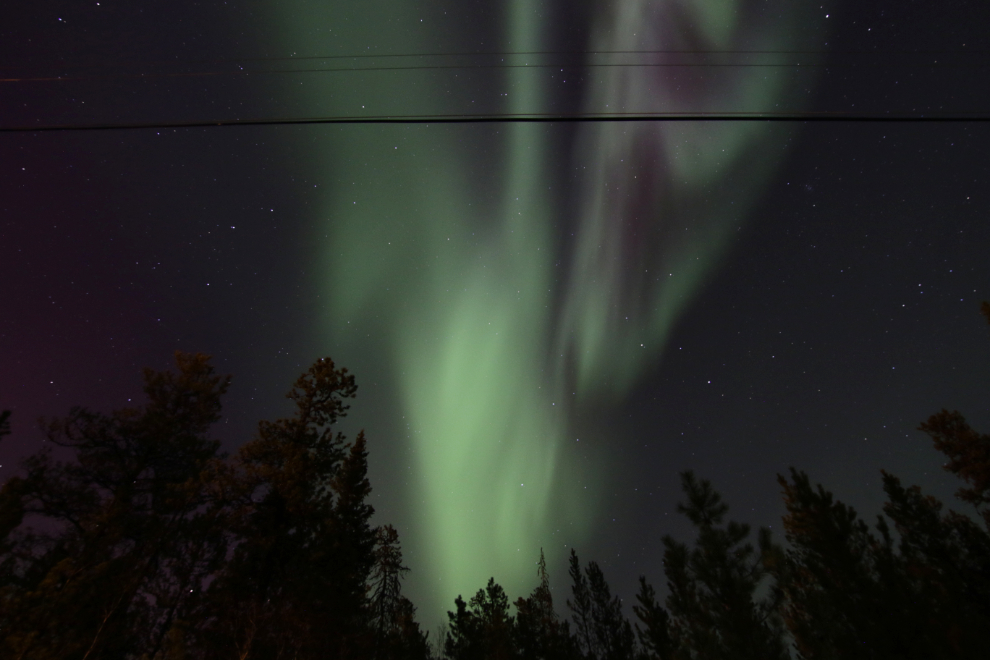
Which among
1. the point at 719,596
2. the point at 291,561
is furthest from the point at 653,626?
the point at 291,561

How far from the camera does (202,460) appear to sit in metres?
14.3

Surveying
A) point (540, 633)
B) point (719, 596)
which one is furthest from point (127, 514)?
point (540, 633)

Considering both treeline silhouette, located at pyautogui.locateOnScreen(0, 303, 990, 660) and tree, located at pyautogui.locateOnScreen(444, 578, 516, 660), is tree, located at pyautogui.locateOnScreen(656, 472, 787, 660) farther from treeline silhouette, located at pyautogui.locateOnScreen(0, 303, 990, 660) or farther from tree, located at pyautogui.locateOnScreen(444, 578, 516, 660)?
tree, located at pyautogui.locateOnScreen(444, 578, 516, 660)

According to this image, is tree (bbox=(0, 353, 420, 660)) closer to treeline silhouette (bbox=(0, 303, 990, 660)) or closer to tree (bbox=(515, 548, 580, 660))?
treeline silhouette (bbox=(0, 303, 990, 660))

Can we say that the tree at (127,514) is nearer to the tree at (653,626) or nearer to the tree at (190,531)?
the tree at (190,531)

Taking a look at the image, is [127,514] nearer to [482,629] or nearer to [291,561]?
[291,561]

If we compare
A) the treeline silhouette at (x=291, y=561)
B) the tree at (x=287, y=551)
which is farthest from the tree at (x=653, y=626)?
the tree at (x=287, y=551)

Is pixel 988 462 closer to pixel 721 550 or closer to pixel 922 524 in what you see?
pixel 922 524

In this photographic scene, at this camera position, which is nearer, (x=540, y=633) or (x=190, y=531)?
(x=190, y=531)

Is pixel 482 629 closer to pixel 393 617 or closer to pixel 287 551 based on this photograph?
pixel 393 617

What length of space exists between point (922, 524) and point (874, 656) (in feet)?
31.0

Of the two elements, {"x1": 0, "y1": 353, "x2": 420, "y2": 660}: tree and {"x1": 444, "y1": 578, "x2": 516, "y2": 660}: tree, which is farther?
{"x1": 444, "y1": 578, "x2": 516, "y2": 660}: tree

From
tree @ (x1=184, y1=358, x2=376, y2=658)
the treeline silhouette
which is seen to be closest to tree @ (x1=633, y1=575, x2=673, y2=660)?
the treeline silhouette

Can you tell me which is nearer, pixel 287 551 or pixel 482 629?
pixel 287 551
